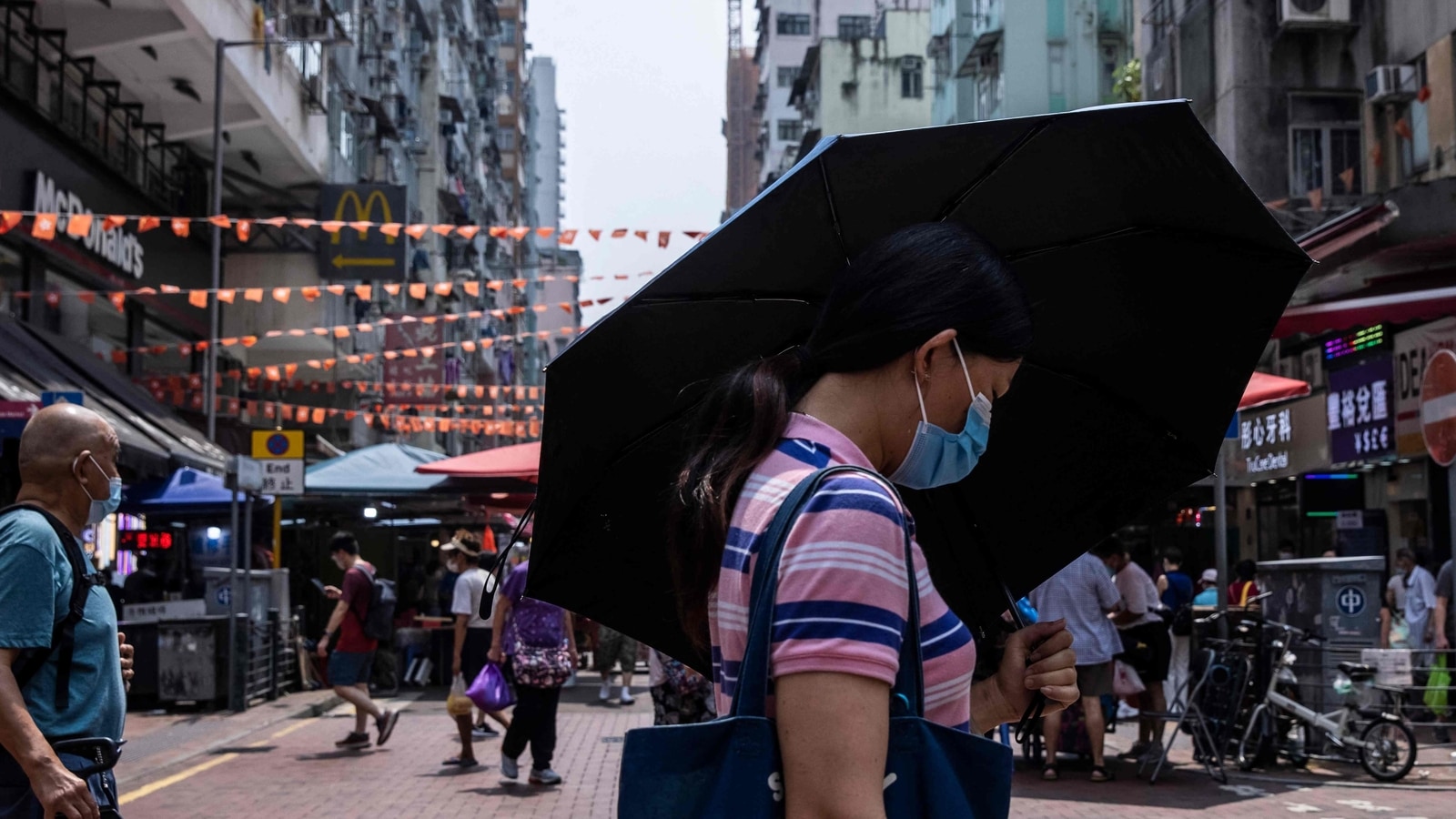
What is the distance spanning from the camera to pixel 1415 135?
22000 millimetres

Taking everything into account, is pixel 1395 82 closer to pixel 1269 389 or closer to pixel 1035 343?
pixel 1269 389

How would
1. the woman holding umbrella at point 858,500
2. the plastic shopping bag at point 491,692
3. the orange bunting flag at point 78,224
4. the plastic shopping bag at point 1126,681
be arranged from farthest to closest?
the orange bunting flag at point 78,224 → the plastic shopping bag at point 1126,681 → the plastic shopping bag at point 491,692 → the woman holding umbrella at point 858,500

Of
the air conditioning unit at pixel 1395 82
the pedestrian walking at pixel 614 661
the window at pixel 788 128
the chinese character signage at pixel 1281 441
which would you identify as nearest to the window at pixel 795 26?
the window at pixel 788 128

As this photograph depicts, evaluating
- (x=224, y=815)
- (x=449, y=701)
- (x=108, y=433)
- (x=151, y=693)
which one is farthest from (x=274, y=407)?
(x=108, y=433)

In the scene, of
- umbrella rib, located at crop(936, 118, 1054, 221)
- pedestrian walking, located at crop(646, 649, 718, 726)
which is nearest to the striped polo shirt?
umbrella rib, located at crop(936, 118, 1054, 221)

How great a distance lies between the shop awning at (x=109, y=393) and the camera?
19.0 metres

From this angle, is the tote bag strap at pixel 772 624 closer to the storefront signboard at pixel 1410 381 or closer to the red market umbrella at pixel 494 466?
the red market umbrella at pixel 494 466

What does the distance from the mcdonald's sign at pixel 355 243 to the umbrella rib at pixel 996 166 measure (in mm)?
28178

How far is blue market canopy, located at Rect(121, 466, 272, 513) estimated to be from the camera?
19562 millimetres

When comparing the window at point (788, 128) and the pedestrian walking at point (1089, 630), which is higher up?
the window at point (788, 128)

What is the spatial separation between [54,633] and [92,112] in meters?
22.1

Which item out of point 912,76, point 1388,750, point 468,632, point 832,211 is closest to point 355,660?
point 468,632

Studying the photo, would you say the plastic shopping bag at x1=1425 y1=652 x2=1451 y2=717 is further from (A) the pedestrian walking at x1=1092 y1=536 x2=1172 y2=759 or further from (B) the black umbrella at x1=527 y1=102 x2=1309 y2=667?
(B) the black umbrella at x1=527 y1=102 x2=1309 y2=667

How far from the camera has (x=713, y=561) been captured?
2219mm
